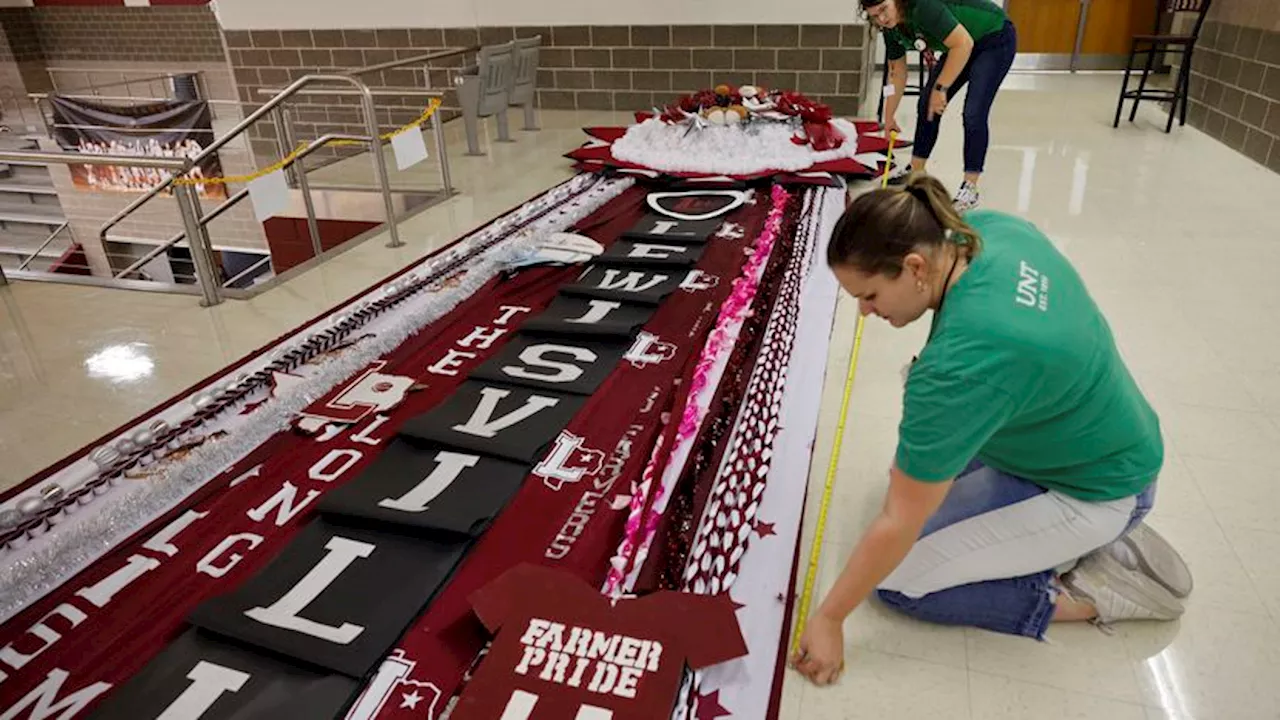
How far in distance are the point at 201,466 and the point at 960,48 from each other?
3.69 meters

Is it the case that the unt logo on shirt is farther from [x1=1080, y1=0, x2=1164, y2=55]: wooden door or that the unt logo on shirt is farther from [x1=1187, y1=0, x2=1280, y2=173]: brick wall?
[x1=1080, y1=0, x2=1164, y2=55]: wooden door

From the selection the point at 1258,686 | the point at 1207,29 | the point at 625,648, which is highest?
the point at 1207,29

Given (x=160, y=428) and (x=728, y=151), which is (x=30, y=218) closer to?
(x=728, y=151)

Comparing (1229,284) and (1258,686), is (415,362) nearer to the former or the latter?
(1258,686)

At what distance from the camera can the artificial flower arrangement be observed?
5.06 metres

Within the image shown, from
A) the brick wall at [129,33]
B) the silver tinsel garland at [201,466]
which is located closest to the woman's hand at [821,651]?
the silver tinsel garland at [201,466]

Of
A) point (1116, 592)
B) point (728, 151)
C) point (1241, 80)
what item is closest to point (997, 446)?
point (1116, 592)

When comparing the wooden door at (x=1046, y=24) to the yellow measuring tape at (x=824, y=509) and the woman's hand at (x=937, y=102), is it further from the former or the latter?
the yellow measuring tape at (x=824, y=509)

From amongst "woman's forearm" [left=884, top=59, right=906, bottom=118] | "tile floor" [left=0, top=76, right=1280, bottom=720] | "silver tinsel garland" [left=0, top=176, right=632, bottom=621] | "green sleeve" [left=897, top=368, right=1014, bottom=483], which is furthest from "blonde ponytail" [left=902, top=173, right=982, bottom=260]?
"woman's forearm" [left=884, top=59, right=906, bottom=118]

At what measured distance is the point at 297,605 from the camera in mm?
1697

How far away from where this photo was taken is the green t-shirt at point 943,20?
3.68m

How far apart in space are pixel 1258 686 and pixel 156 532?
2.53m

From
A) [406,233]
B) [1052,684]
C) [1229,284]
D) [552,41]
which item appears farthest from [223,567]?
[552,41]

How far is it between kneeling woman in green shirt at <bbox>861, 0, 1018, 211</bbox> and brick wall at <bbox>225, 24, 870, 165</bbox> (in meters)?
2.92
